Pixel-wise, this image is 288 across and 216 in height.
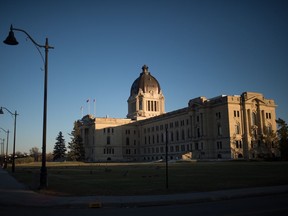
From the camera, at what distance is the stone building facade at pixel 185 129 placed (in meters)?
96.3

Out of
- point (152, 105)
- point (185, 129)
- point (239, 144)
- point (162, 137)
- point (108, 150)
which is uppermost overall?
point (152, 105)

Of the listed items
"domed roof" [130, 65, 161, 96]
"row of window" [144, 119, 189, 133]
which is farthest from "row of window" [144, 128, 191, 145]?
"domed roof" [130, 65, 161, 96]

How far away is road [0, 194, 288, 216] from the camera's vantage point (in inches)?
506

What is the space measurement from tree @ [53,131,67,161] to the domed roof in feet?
144

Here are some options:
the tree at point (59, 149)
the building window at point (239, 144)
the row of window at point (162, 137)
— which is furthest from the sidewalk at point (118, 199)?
the tree at point (59, 149)

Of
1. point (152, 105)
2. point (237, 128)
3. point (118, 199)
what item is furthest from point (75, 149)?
point (118, 199)

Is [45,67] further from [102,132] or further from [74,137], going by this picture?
[102,132]

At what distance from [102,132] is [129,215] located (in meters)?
134

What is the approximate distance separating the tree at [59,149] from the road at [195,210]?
126487 mm

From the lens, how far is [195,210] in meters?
13.6

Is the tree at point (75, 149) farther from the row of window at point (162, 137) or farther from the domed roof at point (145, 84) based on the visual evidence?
the domed roof at point (145, 84)

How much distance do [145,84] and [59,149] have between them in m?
53.2

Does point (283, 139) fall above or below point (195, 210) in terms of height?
above

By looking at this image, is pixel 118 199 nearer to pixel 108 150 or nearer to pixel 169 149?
pixel 169 149
